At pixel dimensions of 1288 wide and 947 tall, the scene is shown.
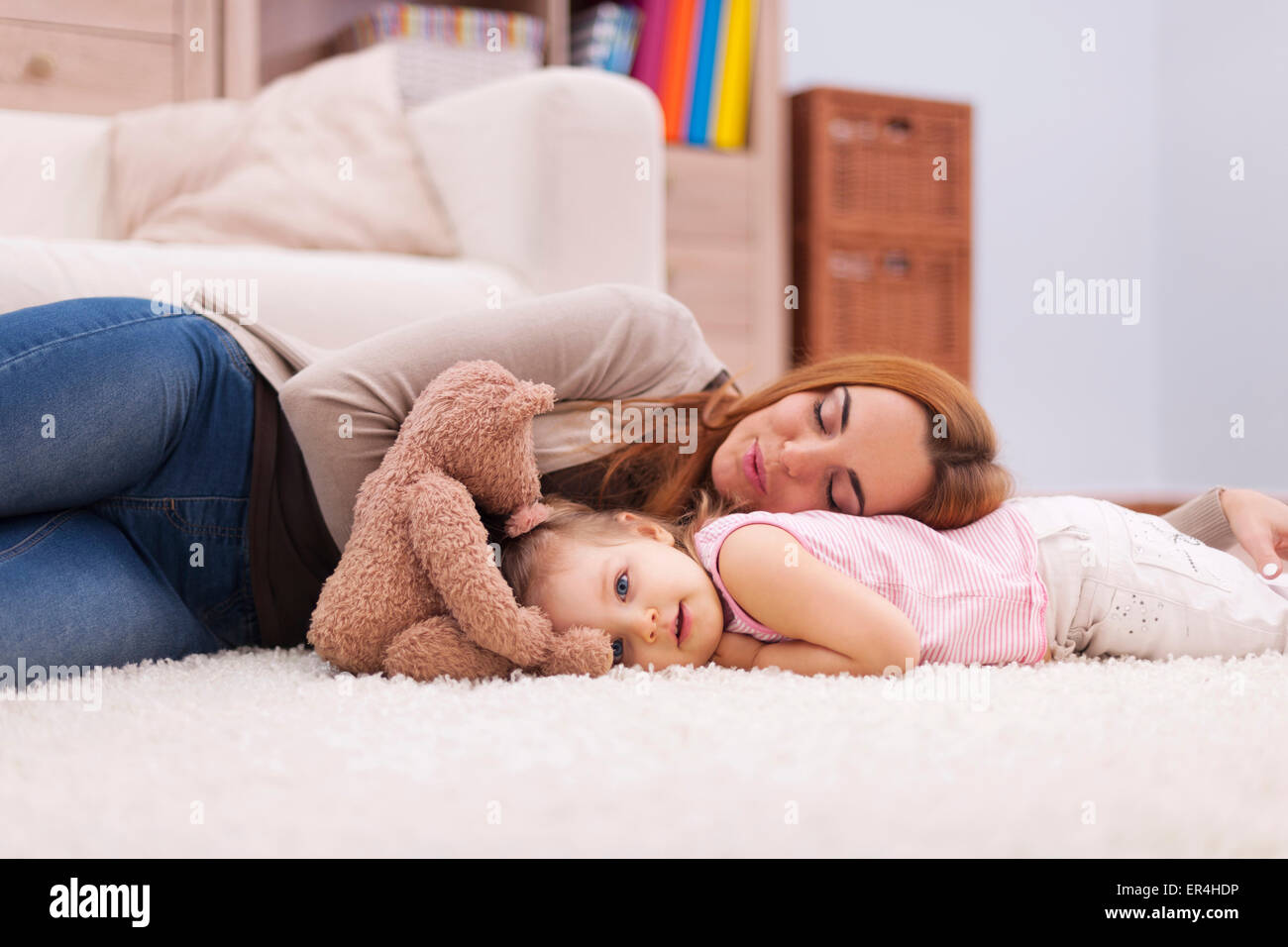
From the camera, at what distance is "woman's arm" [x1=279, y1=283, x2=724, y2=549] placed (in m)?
0.91

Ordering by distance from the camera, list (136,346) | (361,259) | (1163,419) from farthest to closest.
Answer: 1. (1163,419)
2. (361,259)
3. (136,346)

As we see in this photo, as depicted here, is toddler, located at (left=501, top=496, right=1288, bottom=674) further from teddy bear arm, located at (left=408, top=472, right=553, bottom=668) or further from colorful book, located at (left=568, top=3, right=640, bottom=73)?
colorful book, located at (left=568, top=3, right=640, bottom=73)

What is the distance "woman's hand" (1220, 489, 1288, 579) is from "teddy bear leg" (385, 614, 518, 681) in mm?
668

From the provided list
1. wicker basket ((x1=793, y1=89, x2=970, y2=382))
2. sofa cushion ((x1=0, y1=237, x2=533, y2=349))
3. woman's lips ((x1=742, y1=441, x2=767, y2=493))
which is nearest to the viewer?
woman's lips ((x1=742, y1=441, x2=767, y2=493))

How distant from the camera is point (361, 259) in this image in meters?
1.44

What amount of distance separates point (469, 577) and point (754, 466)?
12.2 inches

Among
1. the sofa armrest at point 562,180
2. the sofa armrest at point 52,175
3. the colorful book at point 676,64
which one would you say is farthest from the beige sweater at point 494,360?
the colorful book at point 676,64

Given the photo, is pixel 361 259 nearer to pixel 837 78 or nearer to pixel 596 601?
pixel 596 601

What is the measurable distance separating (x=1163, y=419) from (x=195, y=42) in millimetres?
2648

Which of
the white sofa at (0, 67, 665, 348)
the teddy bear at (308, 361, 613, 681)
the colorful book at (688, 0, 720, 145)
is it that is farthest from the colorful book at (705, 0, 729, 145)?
the teddy bear at (308, 361, 613, 681)

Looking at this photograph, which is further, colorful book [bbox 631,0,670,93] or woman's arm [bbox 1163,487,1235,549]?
colorful book [bbox 631,0,670,93]
